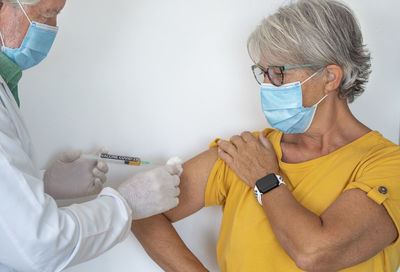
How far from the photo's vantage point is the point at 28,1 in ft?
4.15

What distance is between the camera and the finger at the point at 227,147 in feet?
5.36

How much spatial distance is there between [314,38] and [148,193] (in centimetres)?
78

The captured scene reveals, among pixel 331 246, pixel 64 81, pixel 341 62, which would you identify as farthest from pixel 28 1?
pixel 331 246

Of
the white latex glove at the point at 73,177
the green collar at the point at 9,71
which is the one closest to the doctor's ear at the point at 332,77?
the white latex glove at the point at 73,177

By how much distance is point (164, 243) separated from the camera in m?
1.68

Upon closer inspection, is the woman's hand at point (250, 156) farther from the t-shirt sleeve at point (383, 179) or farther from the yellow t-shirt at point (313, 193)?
the t-shirt sleeve at point (383, 179)

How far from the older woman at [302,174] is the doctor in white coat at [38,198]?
0.26 meters

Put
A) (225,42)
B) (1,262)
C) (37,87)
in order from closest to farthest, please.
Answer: (1,262) → (37,87) → (225,42)

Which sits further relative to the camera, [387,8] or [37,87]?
[387,8]

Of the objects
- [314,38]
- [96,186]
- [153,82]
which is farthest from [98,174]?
[314,38]

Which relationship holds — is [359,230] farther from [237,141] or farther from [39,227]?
[39,227]

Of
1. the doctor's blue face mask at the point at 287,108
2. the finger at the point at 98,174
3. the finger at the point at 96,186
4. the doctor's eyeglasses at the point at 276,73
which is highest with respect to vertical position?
the doctor's eyeglasses at the point at 276,73

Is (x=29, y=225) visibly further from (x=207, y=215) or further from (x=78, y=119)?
(x=207, y=215)

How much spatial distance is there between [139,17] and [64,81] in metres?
0.42
